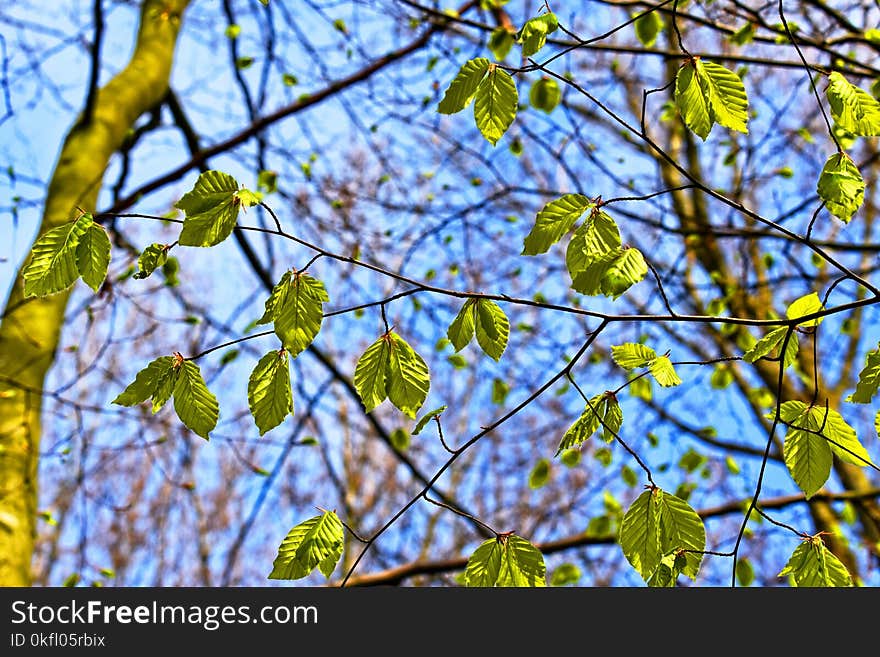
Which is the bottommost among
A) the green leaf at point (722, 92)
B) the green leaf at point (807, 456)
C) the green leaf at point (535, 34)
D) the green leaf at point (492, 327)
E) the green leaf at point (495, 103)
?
the green leaf at point (807, 456)

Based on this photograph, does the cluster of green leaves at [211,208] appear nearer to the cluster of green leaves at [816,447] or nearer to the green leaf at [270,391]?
the green leaf at [270,391]

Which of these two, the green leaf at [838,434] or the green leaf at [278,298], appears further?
the green leaf at [838,434]

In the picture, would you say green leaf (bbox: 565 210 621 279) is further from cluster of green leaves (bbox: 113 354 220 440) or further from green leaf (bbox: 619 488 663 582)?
cluster of green leaves (bbox: 113 354 220 440)

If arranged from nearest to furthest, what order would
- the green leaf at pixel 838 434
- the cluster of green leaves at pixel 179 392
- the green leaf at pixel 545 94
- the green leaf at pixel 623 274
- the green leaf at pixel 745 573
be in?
the green leaf at pixel 623 274 → the cluster of green leaves at pixel 179 392 → the green leaf at pixel 838 434 → the green leaf at pixel 545 94 → the green leaf at pixel 745 573

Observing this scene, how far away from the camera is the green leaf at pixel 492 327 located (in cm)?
109

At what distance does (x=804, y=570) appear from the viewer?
111 cm

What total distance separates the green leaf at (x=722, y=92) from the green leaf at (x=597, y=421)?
42cm

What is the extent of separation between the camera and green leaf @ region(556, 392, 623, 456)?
1.15 m

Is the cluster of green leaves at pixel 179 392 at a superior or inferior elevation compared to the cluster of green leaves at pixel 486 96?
inferior

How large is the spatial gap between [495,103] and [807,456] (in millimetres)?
666

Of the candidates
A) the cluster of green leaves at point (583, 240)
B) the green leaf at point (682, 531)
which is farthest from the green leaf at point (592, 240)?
the green leaf at point (682, 531)

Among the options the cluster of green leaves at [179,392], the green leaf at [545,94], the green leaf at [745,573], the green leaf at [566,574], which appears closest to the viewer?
the cluster of green leaves at [179,392]
